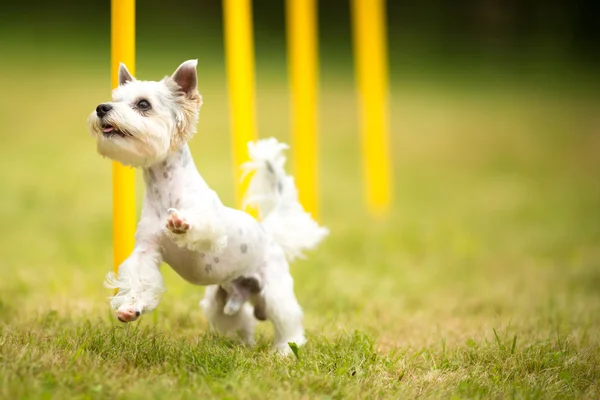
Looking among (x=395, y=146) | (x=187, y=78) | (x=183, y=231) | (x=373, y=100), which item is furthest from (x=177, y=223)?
(x=395, y=146)

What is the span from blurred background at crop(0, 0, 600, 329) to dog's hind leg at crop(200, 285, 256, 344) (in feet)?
3.36

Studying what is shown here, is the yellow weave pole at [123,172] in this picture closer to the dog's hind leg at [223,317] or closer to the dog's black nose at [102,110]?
the dog's hind leg at [223,317]

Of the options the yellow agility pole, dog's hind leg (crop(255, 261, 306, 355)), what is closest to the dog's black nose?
dog's hind leg (crop(255, 261, 306, 355))

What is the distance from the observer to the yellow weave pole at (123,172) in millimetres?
4199

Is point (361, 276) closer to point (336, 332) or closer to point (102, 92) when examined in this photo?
point (336, 332)

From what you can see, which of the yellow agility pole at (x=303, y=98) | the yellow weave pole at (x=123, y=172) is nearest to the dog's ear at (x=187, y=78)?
the yellow weave pole at (x=123, y=172)

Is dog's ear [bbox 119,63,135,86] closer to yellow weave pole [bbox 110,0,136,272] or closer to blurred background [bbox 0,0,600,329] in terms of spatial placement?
yellow weave pole [bbox 110,0,136,272]

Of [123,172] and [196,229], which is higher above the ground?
[123,172]

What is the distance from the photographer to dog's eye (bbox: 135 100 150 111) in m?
3.50

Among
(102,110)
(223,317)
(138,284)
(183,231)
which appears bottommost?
(223,317)

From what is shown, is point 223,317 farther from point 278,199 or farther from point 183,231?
point 183,231

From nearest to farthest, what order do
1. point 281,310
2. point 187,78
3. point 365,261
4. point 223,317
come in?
point 187,78
point 281,310
point 223,317
point 365,261

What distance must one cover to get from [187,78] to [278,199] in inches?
38.5

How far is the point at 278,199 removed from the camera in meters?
4.35
